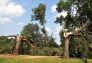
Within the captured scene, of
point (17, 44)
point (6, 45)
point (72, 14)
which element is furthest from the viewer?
point (72, 14)

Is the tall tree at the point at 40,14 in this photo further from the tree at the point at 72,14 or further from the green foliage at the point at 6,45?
the green foliage at the point at 6,45

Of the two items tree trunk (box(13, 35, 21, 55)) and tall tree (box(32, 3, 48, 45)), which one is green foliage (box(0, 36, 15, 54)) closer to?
tree trunk (box(13, 35, 21, 55))

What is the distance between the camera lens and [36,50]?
37719 mm

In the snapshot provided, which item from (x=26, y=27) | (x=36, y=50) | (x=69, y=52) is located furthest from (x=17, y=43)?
(x=26, y=27)

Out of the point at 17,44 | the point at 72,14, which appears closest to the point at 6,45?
the point at 17,44

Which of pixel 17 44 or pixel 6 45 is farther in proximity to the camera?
pixel 6 45

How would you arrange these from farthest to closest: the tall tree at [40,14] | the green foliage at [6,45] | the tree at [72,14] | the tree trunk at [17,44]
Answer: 1. the tall tree at [40,14]
2. the tree at [72,14]
3. the green foliage at [6,45]
4. the tree trunk at [17,44]

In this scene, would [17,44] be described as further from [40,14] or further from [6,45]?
[40,14]

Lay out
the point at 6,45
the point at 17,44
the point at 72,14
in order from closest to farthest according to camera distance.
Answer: the point at 17,44
the point at 6,45
the point at 72,14

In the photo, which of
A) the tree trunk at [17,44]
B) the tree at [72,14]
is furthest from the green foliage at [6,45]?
the tree at [72,14]

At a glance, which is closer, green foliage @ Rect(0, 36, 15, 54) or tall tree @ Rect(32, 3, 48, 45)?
green foliage @ Rect(0, 36, 15, 54)

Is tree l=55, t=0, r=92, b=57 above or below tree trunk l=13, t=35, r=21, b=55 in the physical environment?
above

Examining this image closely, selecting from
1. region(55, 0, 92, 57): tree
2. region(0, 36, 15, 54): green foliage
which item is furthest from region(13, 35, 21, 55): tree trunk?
region(55, 0, 92, 57): tree

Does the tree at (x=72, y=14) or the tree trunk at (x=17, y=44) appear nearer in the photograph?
the tree trunk at (x=17, y=44)
